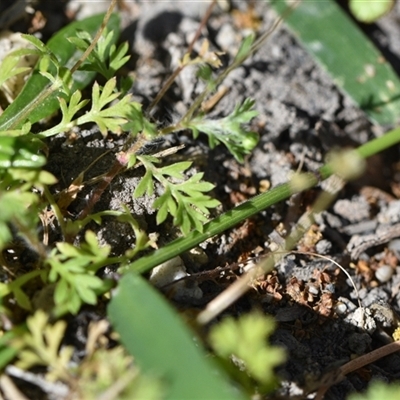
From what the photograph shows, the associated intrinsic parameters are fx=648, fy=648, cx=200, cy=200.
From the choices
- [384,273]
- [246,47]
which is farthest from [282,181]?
[246,47]

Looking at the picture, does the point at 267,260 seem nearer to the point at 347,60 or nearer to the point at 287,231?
the point at 287,231

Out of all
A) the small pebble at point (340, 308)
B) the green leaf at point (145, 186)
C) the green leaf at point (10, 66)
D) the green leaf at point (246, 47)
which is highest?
→ the green leaf at point (10, 66)

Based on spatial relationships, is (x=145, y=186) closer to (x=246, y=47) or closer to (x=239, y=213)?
(x=239, y=213)

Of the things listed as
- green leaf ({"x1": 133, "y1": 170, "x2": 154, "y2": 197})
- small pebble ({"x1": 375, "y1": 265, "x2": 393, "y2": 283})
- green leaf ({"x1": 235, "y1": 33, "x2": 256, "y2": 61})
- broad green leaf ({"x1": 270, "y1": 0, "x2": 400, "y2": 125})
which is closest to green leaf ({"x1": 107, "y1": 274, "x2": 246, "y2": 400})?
green leaf ({"x1": 133, "y1": 170, "x2": 154, "y2": 197})

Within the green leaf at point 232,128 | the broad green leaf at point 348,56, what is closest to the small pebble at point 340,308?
the green leaf at point 232,128

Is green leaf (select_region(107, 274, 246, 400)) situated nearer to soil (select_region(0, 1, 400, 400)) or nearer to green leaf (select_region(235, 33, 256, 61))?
soil (select_region(0, 1, 400, 400))

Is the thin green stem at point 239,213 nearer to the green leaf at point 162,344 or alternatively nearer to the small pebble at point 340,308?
the green leaf at point 162,344
